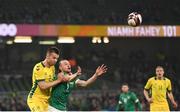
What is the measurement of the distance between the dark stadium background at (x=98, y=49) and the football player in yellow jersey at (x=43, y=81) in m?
15.3

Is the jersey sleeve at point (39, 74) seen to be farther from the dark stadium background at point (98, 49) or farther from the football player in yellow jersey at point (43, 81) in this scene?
the dark stadium background at point (98, 49)

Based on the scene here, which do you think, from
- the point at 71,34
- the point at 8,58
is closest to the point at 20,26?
the point at 71,34

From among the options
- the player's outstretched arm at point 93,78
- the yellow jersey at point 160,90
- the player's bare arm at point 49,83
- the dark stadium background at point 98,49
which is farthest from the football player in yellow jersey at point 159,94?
the dark stadium background at point 98,49

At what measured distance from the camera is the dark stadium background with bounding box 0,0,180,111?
26.9m

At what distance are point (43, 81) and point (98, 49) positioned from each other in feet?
70.9

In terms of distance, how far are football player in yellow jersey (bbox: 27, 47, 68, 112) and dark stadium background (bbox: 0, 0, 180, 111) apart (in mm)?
15298

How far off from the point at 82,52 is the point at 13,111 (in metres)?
8.82

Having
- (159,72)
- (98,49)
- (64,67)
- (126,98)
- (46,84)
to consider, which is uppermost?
(64,67)

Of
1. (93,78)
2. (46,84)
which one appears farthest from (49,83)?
(93,78)

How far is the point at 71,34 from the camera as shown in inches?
1048

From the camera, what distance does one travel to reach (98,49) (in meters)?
31.1

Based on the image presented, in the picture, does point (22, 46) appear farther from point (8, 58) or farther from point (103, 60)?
point (103, 60)

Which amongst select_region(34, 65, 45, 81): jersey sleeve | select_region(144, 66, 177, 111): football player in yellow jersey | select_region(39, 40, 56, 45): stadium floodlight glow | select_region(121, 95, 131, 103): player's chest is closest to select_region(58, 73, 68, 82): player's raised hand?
select_region(34, 65, 45, 81): jersey sleeve

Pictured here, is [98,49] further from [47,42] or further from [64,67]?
[64,67]
